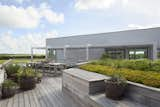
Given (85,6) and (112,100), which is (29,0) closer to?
(85,6)

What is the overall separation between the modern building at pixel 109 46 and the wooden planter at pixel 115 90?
9.45m

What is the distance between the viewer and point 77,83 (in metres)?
4.52

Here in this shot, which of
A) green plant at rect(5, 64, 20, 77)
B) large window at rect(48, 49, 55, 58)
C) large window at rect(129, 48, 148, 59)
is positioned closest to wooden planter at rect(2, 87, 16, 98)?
green plant at rect(5, 64, 20, 77)

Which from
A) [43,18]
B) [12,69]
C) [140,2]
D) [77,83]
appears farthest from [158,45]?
[12,69]

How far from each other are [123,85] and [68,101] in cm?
193

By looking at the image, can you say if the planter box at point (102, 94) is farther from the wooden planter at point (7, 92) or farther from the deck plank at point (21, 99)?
the wooden planter at point (7, 92)

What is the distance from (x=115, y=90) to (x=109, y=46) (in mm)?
11789

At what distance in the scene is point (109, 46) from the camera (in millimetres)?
14844

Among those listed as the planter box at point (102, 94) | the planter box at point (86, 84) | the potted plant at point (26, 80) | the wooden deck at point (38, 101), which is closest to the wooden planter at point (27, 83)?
the potted plant at point (26, 80)

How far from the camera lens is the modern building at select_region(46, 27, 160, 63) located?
43.7 feet

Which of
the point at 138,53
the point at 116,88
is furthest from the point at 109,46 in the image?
the point at 116,88

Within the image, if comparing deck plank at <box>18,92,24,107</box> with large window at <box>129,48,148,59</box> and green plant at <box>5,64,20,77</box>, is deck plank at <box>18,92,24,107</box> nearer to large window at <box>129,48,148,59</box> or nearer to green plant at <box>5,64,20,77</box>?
green plant at <box>5,64,20,77</box>

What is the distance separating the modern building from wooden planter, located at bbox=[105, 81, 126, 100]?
945 centimetres

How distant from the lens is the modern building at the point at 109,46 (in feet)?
43.7
